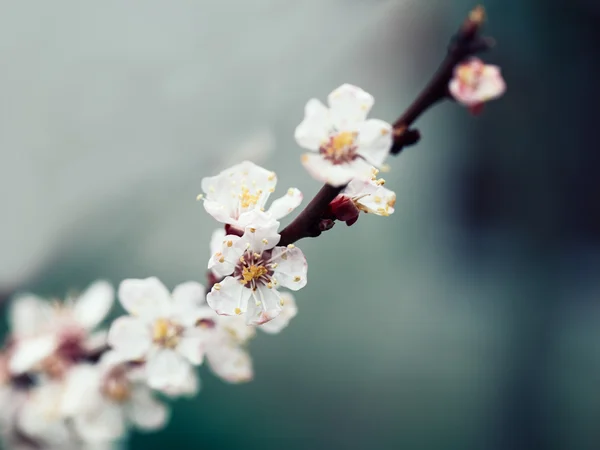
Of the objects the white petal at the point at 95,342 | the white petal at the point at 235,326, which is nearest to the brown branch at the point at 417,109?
the white petal at the point at 235,326

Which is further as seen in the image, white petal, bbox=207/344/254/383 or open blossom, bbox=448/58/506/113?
white petal, bbox=207/344/254/383

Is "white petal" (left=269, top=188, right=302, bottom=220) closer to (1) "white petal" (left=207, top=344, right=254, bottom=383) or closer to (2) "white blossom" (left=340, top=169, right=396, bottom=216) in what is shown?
(2) "white blossom" (left=340, top=169, right=396, bottom=216)

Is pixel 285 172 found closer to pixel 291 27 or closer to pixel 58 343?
pixel 291 27

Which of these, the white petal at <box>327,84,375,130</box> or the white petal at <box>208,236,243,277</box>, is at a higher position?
the white petal at <box>327,84,375,130</box>

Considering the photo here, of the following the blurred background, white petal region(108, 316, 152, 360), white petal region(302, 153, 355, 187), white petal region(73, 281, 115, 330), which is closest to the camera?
white petal region(302, 153, 355, 187)

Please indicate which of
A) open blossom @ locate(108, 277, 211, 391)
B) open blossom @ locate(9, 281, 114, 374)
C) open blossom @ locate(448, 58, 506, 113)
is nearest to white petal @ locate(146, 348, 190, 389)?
open blossom @ locate(108, 277, 211, 391)

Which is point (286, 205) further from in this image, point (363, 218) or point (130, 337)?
point (363, 218)

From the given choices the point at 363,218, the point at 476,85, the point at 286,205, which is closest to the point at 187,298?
the point at 286,205
